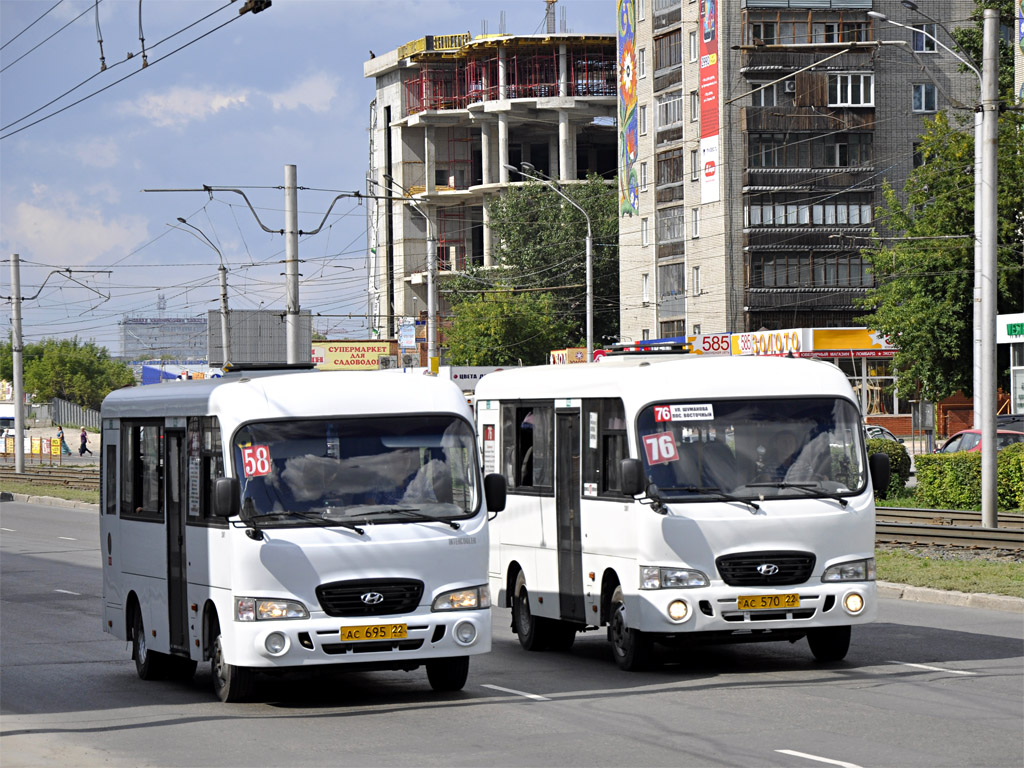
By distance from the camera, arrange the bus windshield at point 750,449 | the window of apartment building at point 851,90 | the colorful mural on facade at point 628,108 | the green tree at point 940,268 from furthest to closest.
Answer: the colorful mural on facade at point 628,108, the window of apartment building at point 851,90, the green tree at point 940,268, the bus windshield at point 750,449

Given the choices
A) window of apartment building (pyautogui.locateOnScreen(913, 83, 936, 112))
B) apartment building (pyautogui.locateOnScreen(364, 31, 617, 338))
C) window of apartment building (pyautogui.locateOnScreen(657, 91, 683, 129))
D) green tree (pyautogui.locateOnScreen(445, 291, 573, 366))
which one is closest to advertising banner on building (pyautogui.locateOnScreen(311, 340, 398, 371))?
green tree (pyautogui.locateOnScreen(445, 291, 573, 366))

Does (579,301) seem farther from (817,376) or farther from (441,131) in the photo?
(817,376)

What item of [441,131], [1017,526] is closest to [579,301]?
[441,131]

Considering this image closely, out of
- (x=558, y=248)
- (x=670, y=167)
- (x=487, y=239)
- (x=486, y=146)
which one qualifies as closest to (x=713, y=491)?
(x=670, y=167)

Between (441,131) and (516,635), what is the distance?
9734 cm

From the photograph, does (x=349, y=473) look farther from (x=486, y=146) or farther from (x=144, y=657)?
(x=486, y=146)

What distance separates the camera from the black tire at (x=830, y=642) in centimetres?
1306

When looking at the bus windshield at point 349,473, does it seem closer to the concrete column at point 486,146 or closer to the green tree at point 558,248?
the green tree at point 558,248

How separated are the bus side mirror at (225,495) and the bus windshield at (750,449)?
3.40m

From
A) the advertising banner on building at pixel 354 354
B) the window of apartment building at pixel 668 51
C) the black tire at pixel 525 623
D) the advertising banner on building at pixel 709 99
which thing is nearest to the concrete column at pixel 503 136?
the advertising banner on building at pixel 354 354

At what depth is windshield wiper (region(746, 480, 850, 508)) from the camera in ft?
41.8

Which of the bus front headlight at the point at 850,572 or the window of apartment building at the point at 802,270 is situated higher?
the window of apartment building at the point at 802,270

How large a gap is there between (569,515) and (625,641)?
63.4 inches

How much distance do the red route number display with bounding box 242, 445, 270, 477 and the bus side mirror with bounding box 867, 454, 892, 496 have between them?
475 centimetres
